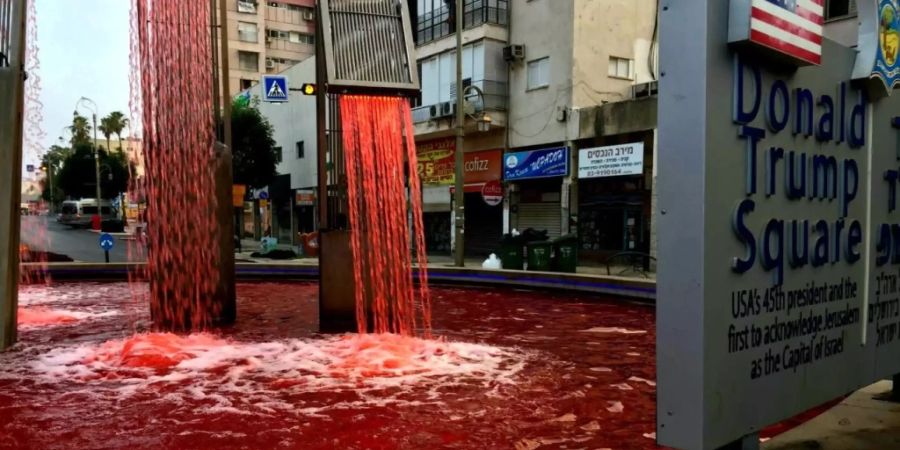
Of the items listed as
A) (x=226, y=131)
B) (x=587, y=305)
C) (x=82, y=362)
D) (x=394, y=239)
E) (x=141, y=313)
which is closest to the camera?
(x=82, y=362)

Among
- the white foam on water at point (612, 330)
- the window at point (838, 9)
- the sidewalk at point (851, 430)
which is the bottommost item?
the white foam on water at point (612, 330)

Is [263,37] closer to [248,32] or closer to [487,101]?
[248,32]

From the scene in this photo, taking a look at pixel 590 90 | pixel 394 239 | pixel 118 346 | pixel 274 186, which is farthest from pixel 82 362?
pixel 274 186

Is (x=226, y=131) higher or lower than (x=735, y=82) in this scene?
higher

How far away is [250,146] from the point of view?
34.7 metres

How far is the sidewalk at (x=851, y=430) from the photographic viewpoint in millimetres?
3551

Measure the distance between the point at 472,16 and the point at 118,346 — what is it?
20.5m

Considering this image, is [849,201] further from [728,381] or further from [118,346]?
[118,346]

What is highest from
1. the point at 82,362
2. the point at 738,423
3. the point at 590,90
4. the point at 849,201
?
the point at 590,90

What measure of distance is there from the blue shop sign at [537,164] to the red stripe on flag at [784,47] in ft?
64.1

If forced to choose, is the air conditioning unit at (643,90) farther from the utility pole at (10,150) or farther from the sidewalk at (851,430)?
the sidewalk at (851,430)

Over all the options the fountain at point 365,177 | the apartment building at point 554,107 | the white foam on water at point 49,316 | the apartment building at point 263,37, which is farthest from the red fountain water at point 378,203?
the apartment building at point 263,37

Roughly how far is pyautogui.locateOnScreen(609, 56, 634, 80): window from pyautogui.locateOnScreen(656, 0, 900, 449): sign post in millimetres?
20542

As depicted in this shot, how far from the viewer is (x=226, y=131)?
29.6ft
